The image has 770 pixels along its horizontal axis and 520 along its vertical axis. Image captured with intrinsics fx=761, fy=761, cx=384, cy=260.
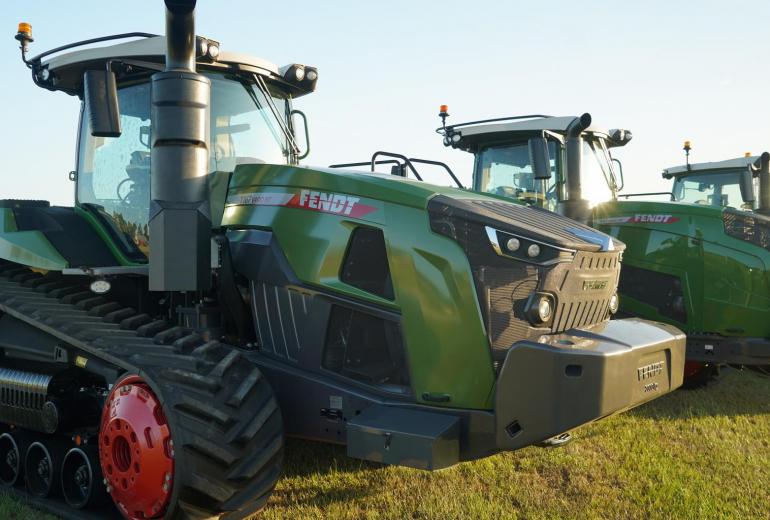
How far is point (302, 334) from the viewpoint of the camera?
3.92m

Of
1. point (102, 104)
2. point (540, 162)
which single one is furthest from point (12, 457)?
point (540, 162)

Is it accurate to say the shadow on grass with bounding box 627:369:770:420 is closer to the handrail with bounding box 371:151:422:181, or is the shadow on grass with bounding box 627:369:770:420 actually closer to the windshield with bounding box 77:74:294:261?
the handrail with bounding box 371:151:422:181

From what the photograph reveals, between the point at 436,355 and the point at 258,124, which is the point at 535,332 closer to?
the point at 436,355

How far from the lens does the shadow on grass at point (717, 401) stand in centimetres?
654

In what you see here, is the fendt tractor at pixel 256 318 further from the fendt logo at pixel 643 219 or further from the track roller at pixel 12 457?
the fendt logo at pixel 643 219

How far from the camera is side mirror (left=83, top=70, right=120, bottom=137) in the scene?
12.5 ft

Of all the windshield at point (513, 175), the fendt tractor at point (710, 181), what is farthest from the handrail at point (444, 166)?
the fendt tractor at point (710, 181)

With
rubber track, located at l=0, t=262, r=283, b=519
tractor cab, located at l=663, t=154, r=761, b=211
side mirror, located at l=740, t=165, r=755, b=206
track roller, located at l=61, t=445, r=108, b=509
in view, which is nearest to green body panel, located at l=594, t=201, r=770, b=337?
side mirror, located at l=740, t=165, r=755, b=206

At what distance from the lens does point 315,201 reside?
3906 mm

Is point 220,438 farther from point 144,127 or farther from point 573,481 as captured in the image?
point 573,481

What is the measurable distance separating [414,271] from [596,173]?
484cm

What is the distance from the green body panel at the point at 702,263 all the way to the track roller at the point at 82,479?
→ 5.14m

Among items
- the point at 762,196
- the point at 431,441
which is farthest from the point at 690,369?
the point at 431,441

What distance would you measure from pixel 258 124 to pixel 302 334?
4.95 ft
